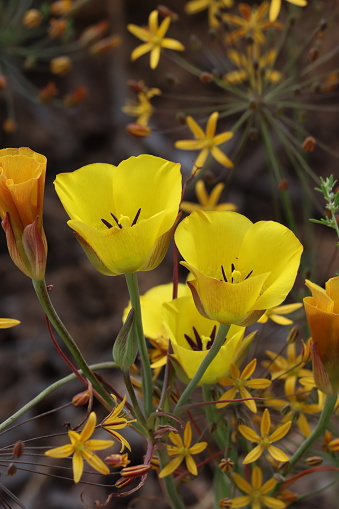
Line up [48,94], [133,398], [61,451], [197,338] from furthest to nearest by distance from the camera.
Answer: [48,94] → [197,338] → [133,398] → [61,451]

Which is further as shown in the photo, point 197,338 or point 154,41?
point 154,41

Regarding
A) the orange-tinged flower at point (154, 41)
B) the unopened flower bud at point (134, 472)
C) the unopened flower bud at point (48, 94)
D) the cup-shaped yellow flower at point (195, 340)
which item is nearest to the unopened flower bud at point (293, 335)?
the cup-shaped yellow flower at point (195, 340)

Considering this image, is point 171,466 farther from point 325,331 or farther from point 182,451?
point 325,331

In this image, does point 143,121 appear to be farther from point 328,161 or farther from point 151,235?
point 328,161

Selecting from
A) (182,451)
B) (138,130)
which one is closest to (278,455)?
(182,451)

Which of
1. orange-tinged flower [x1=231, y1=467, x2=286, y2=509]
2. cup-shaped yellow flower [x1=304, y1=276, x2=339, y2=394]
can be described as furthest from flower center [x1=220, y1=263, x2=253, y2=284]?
orange-tinged flower [x1=231, y1=467, x2=286, y2=509]

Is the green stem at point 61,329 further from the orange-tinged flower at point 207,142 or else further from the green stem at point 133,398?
the orange-tinged flower at point 207,142

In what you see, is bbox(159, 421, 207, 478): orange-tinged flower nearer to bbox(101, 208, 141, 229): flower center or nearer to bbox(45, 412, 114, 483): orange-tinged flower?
bbox(45, 412, 114, 483): orange-tinged flower
